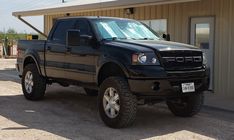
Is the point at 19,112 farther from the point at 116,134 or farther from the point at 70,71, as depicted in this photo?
the point at 116,134

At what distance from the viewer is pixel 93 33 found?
8.70 metres

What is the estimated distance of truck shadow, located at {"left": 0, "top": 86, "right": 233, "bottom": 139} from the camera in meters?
7.46

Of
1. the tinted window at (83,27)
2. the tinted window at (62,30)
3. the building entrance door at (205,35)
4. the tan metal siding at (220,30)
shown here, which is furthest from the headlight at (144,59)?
the building entrance door at (205,35)

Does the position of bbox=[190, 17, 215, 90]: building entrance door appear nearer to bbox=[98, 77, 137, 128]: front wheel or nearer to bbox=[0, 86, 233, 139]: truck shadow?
bbox=[0, 86, 233, 139]: truck shadow

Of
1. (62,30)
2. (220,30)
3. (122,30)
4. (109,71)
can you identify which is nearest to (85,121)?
(109,71)

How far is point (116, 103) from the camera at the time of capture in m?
7.83

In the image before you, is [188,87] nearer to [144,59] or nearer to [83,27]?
[144,59]

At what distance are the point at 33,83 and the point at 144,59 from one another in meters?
3.96

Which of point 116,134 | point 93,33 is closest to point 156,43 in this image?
point 93,33

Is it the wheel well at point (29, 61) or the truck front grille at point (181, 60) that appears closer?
the truck front grille at point (181, 60)

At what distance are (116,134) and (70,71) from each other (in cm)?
236

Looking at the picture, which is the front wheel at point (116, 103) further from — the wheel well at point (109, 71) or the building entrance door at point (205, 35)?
the building entrance door at point (205, 35)

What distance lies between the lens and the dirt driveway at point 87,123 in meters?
7.30

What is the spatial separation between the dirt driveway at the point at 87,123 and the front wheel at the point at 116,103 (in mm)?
164
